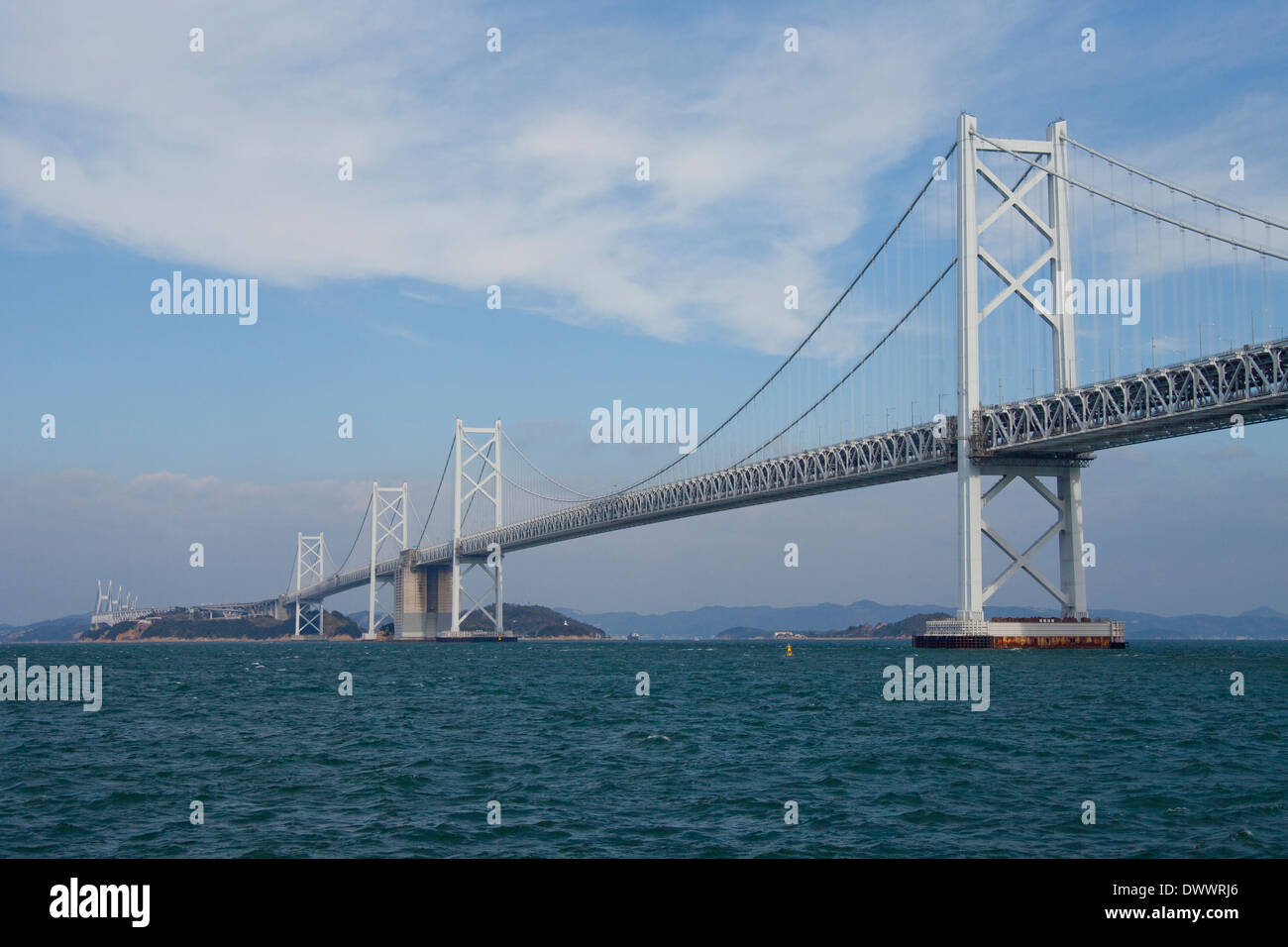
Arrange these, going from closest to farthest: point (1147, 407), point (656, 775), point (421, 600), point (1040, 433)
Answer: point (656, 775) → point (1147, 407) → point (1040, 433) → point (421, 600)

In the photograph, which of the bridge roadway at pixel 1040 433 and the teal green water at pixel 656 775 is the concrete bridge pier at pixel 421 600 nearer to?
the bridge roadway at pixel 1040 433

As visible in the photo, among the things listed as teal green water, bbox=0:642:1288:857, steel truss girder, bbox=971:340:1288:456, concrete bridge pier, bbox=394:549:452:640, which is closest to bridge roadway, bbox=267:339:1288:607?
steel truss girder, bbox=971:340:1288:456

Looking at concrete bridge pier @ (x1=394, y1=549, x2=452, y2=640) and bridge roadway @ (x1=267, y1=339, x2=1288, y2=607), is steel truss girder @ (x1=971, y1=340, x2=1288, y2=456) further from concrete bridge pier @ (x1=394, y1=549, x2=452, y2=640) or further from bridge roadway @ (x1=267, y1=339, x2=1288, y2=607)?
concrete bridge pier @ (x1=394, y1=549, x2=452, y2=640)

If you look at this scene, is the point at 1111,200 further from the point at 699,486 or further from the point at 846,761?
the point at 846,761

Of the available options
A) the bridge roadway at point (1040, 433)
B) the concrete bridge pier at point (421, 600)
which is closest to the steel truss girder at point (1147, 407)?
the bridge roadway at point (1040, 433)

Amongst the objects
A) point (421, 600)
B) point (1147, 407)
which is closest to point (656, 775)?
point (1147, 407)

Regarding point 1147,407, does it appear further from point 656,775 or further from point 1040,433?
point 656,775
